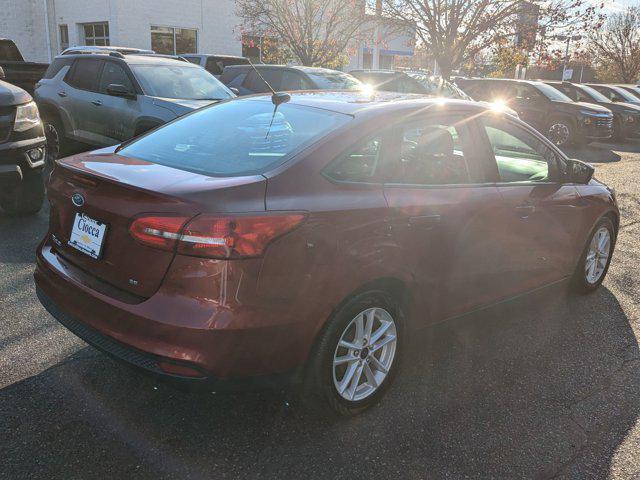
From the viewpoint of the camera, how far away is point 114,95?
7676 millimetres

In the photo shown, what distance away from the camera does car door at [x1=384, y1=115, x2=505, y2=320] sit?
2.89 m

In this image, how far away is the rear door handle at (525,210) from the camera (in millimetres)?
3555

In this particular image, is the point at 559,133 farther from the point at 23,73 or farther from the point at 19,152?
the point at 19,152

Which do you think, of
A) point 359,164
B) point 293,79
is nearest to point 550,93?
point 293,79

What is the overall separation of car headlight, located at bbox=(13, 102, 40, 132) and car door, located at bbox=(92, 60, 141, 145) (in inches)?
72.9

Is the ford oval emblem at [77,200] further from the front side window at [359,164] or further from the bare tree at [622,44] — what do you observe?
the bare tree at [622,44]

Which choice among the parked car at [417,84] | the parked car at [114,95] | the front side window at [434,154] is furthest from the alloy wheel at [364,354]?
the parked car at [417,84]

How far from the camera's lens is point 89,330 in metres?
2.56

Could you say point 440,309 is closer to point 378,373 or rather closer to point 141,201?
point 378,373

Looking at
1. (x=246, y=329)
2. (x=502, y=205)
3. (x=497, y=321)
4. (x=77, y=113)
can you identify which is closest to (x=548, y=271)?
(x=497, y=321)

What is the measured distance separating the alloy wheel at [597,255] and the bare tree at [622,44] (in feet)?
104

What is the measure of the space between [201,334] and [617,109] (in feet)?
59.2

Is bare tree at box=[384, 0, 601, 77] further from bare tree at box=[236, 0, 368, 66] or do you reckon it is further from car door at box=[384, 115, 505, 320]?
car door at box=[384, 115, 505, 320]

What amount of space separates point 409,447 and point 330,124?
5.26ft
